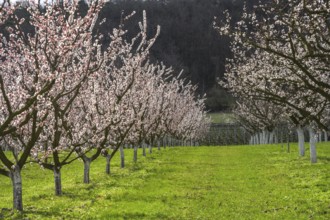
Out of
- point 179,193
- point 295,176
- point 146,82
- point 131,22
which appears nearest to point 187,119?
point 146,82

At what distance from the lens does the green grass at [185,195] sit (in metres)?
17.0

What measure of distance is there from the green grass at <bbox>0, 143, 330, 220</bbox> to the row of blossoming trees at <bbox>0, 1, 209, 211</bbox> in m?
1.71

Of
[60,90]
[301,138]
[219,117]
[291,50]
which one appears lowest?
[301,138]

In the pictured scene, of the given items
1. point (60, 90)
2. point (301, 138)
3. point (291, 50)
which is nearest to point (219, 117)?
point (301, 138)

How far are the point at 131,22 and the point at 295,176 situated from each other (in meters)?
170

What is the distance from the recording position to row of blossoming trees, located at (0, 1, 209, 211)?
47.8ft

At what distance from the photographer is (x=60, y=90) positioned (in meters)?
18.2

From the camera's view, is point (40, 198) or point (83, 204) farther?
point (40, 198)

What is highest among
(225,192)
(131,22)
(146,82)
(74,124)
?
(131,22)

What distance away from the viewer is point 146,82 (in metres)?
35.8

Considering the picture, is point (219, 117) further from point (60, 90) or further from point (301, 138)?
point (60, 90)

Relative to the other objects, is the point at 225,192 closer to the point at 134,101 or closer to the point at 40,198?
the point at 40,198

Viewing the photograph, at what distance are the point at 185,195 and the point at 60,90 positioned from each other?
25.7 ft

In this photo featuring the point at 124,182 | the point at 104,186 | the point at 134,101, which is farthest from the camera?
the point at 134,101
